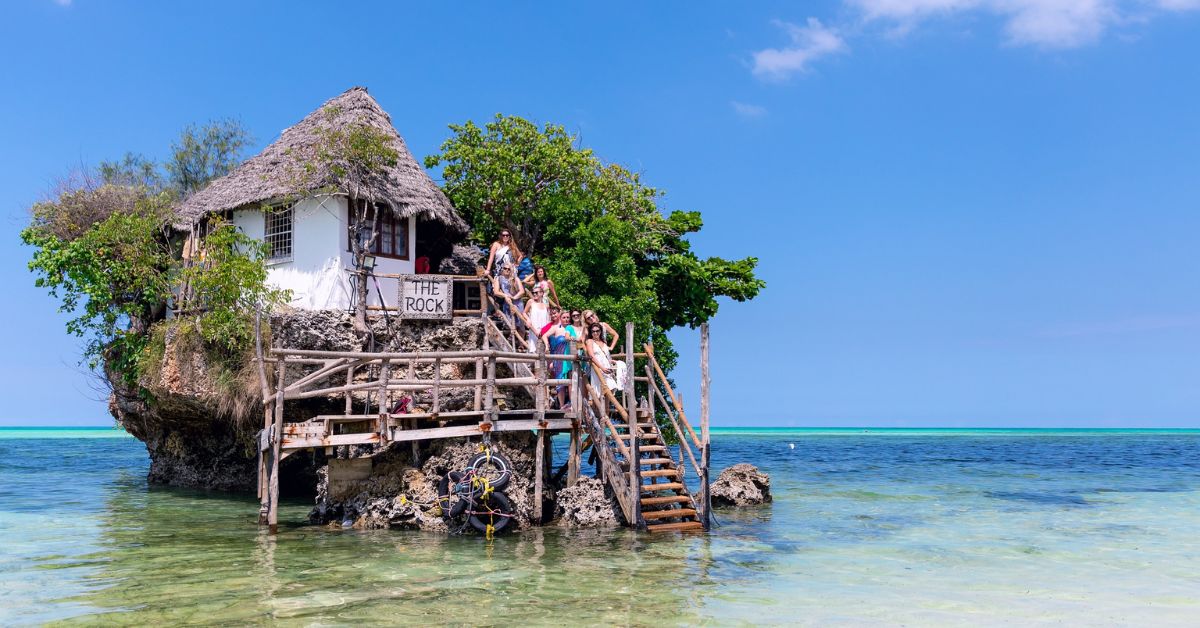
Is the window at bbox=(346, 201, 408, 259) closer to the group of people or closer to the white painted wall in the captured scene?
the white painted wall

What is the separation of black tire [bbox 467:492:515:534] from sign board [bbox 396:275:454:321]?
5.29 meters

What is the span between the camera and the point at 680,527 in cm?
1642

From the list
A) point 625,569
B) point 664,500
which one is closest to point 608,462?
point 664,500

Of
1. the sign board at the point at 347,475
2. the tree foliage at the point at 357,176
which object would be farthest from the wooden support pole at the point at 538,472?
the tree foliage at the point at 357,176

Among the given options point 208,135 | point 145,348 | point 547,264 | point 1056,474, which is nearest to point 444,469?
point 547,264

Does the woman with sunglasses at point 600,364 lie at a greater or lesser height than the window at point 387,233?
lesser

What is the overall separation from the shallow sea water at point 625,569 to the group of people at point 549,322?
119 inches

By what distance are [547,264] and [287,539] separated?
1067 cm

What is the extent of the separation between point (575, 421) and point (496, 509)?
82.7 inches

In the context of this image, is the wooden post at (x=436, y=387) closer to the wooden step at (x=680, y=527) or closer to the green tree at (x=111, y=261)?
the wooden step at (x=680, y=527)

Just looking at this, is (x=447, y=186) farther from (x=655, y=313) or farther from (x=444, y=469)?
(x=444, y=469)

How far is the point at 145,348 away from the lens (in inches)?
893

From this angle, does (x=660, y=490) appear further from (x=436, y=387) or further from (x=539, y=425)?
(x=436, y=387)

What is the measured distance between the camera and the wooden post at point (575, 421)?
54.0ft
